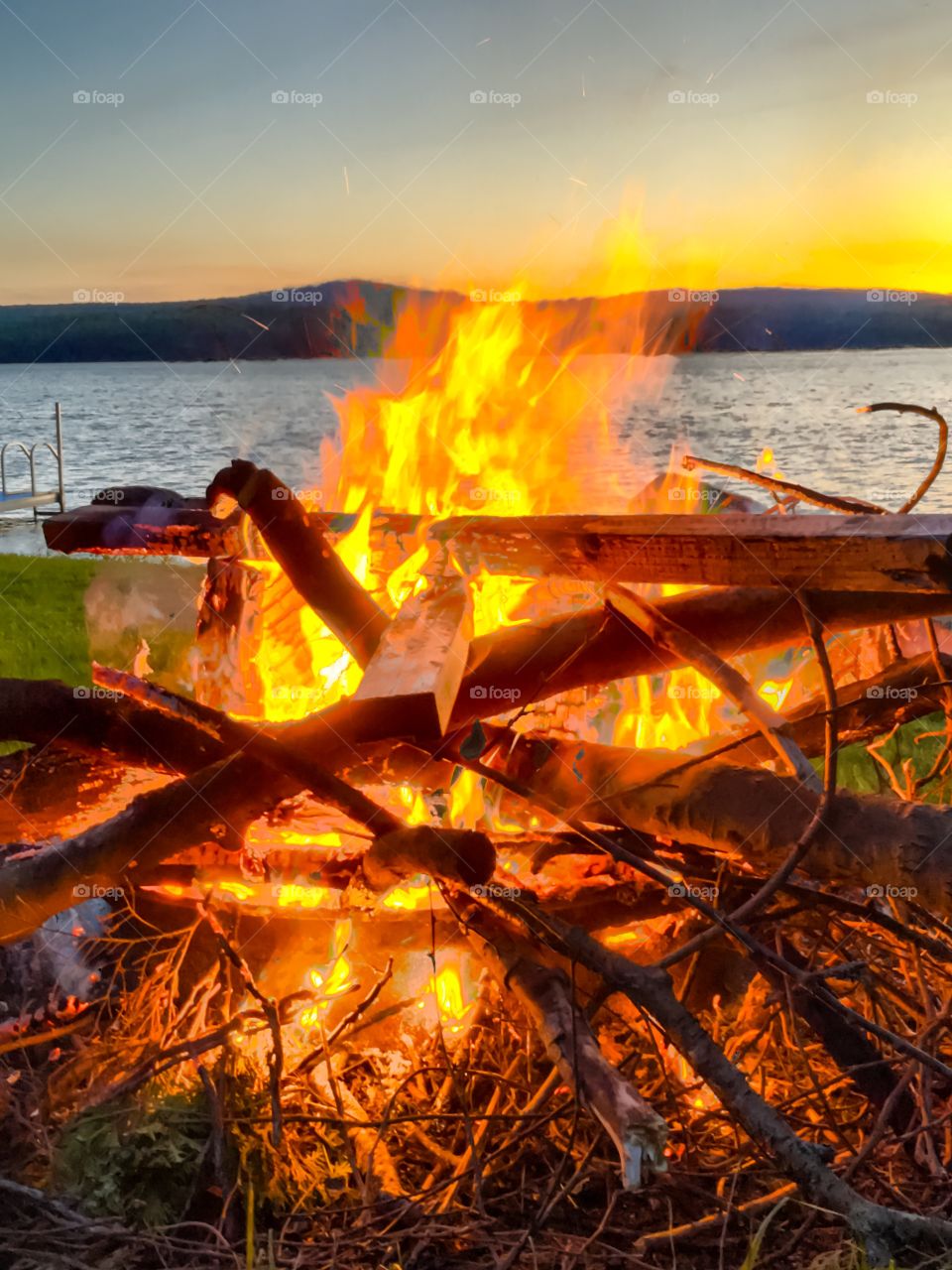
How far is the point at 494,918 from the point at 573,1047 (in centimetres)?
59

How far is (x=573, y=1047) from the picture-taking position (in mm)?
2133

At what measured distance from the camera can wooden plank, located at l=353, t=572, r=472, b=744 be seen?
2529 mm

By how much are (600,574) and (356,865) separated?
1133mm

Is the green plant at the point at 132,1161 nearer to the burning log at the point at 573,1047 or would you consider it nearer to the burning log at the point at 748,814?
the burning log at the point at 573,1047

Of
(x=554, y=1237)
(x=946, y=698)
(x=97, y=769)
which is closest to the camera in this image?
(x=554, y=1237)

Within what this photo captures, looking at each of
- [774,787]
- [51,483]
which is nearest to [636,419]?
[51,483]

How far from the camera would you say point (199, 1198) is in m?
2.52

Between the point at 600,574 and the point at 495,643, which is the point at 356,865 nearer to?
the point at 495,643
